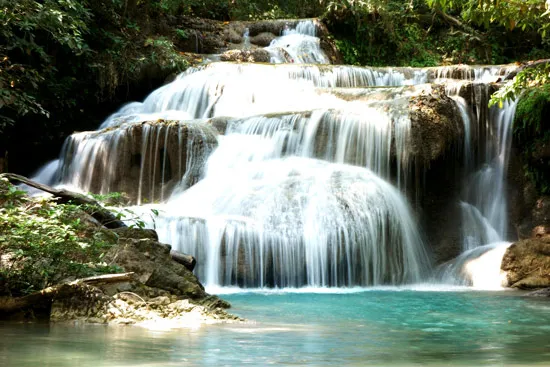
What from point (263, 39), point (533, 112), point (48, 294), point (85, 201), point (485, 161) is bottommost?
point (48, 294)

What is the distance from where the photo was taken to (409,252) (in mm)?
13094

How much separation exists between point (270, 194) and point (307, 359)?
7978mm

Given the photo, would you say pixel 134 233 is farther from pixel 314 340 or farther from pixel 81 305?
pixel 314 340

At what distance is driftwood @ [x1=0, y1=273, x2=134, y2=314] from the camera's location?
652 centimetres

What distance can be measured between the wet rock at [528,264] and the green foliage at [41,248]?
279 inches

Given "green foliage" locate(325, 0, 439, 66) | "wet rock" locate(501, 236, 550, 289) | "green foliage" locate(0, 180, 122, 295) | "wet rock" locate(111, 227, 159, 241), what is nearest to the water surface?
"green foliage" locate(0, 180, 122, 295)

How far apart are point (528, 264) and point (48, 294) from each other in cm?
805

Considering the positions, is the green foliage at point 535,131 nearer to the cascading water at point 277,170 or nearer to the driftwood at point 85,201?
the cascading water at point 277,170

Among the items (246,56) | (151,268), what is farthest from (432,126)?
(246,56)

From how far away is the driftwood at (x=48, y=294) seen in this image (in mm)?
6520

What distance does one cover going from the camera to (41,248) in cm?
661

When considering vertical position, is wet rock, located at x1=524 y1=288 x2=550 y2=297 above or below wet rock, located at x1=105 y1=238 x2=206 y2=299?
below

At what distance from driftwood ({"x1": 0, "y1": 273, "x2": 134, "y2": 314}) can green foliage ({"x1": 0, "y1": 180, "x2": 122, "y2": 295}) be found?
165mm

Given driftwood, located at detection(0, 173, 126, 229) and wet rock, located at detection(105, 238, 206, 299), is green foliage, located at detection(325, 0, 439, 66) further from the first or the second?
wet rock, located at detection(105, 238, 206, 299)
